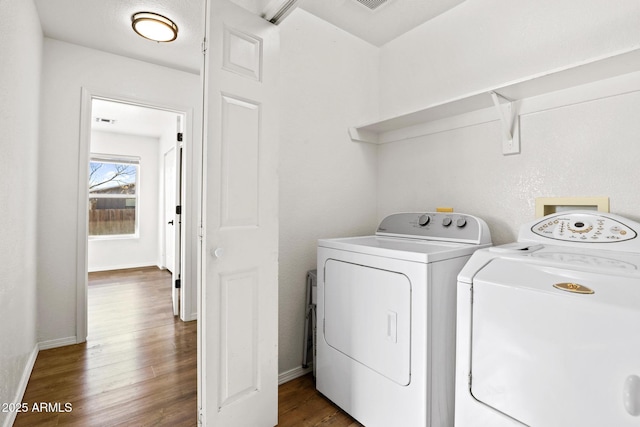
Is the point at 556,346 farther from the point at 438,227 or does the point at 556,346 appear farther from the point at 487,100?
the point at 487,100

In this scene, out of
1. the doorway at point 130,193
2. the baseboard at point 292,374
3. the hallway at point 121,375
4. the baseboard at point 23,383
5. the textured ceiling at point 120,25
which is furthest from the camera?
the doorway at point 130,193

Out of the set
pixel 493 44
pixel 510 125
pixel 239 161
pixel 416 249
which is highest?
pixel 493 44

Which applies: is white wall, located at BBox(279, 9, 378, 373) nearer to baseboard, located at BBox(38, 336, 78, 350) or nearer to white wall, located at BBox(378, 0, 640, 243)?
white wall, located at BBox(378, 0, 640, 243)

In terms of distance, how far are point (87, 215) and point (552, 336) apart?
3284 mm

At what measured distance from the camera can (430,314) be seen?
1234 millimetres

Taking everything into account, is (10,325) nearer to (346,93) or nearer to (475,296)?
(475,296)

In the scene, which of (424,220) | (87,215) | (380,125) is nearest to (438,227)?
(424,220)

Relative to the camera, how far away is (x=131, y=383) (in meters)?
1.93

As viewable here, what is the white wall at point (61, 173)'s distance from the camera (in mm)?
2463

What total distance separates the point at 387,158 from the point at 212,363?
1.79 metres

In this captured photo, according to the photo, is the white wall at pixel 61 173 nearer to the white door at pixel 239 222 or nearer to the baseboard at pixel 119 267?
the white door at pixel 239 222

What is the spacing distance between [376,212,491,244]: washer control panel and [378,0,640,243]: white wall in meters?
0.22

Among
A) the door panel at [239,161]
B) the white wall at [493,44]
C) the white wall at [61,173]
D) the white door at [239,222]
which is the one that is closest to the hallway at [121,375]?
the white wall at [61,173]

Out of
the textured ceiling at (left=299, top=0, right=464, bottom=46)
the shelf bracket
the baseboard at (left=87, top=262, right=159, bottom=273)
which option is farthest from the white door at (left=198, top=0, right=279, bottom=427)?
the baseboard at (left=87, top=262, right=159, bottom=273)
